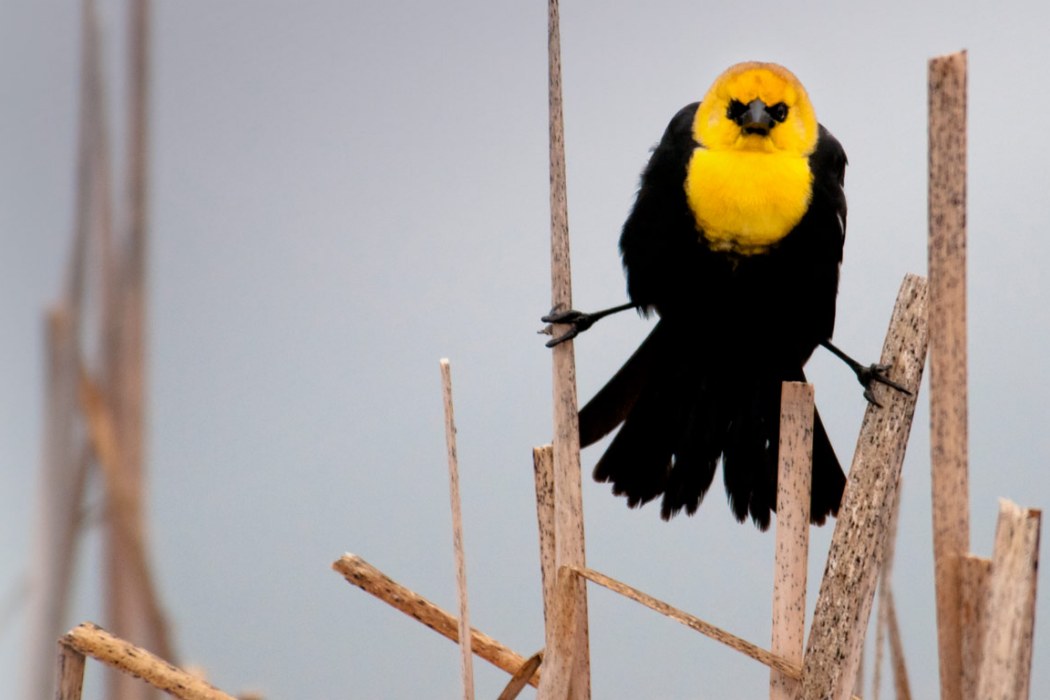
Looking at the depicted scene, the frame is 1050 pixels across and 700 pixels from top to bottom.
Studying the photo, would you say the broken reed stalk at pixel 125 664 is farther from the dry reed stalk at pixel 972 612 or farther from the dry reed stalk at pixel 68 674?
the dry reed stalk at pixel 972 612

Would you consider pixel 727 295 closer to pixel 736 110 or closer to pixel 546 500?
pixel 736 110

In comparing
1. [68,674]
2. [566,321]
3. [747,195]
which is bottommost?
[68,674]

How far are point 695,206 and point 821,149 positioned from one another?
0.14m

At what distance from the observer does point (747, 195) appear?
3.29ft

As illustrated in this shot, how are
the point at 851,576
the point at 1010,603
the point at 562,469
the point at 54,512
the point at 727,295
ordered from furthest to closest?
the point at 727,295
the point at 54,512
the point at 562,469
the point at 851,576
the point at 1010,603

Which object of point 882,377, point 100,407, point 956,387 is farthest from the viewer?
point 100,407

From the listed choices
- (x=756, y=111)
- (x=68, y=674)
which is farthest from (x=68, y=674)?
(x=756, y=111)

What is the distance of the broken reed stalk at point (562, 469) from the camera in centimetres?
82

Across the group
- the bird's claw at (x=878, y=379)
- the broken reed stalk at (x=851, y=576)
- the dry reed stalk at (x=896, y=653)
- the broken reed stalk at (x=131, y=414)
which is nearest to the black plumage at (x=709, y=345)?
the dry reed stalk at (x=896, y=653)

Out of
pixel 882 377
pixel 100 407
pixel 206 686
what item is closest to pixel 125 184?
pixel 100 407

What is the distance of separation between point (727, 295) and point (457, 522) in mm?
380

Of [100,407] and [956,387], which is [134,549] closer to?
[100,407]

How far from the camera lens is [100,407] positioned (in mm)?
960

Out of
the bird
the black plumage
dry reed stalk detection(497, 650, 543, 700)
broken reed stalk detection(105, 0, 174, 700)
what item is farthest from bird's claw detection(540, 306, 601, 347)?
broken reed stalk detection(105, 0, 174, 700)
